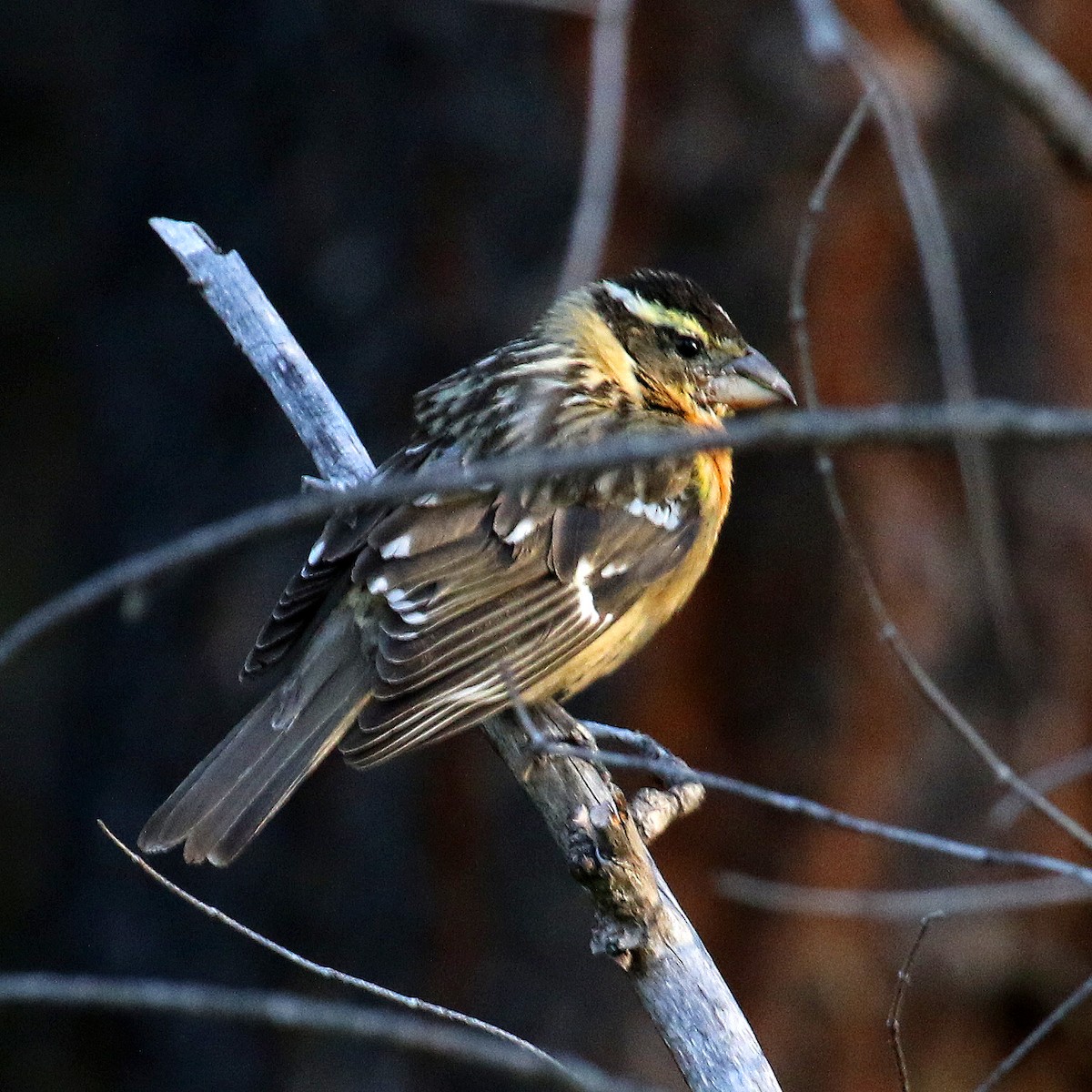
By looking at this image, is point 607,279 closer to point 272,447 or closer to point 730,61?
point 730,61

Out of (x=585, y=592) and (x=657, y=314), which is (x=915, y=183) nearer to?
(x=657, y=314)

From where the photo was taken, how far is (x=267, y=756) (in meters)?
3.62

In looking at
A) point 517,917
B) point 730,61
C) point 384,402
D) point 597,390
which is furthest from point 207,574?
point 730,61

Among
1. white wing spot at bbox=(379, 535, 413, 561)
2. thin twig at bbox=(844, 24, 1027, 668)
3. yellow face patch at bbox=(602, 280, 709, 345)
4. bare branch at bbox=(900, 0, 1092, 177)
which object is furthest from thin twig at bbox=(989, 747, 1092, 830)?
bare branch at bbox=(900, 0, 1092, 177)

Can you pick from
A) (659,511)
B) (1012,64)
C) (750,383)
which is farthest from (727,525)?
(1012,64)

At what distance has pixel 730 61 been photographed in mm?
5105

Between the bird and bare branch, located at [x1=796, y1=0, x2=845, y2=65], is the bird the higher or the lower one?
the lower one

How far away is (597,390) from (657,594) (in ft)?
1.92

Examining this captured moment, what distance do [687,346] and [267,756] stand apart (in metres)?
1.66

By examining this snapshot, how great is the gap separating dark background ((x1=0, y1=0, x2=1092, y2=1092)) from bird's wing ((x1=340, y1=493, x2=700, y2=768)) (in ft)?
4.23

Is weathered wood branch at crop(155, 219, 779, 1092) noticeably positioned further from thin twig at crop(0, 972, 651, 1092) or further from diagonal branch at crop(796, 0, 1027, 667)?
thin twig at crop(0, 972, 651, 1092)

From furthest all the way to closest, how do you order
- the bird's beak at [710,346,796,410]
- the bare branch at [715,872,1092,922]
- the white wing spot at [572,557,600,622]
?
the bare branch at [715,872,1092,922]
the bird's beak at [710,346,796,410]
the white wing spot at [572,557,600,622]

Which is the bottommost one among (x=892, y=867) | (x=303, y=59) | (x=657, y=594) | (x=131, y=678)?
(x=892, y=867)

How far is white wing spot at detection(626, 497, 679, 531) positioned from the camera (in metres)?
4.17
